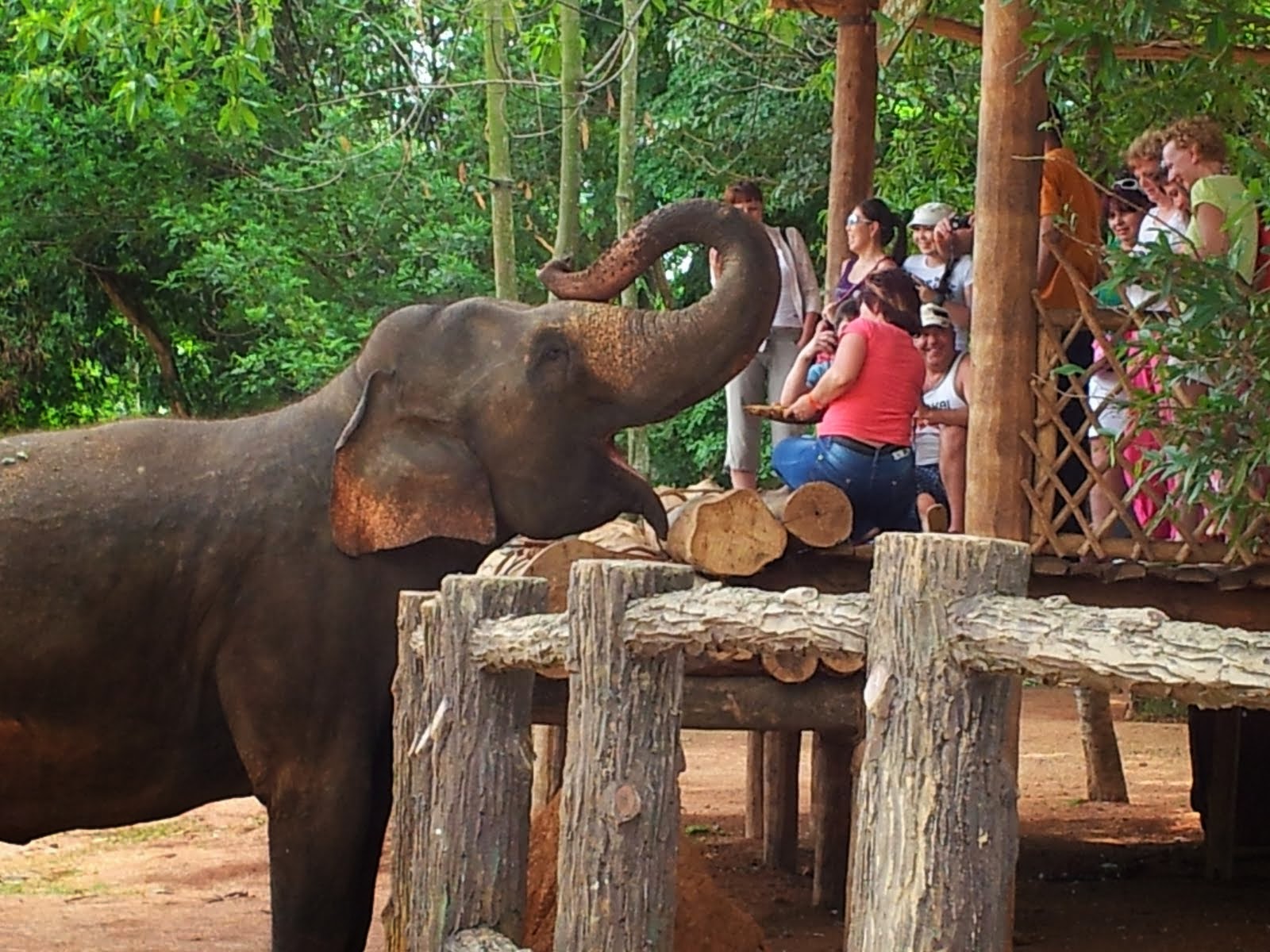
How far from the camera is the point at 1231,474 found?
16.2 feet

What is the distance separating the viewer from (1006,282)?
620 centimetres

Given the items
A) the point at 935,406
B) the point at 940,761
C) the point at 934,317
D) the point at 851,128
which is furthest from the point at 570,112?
the point at 940,761

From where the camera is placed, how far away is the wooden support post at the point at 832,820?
8227mm

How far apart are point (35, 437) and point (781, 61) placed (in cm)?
966

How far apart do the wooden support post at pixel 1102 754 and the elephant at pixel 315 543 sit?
6.29m

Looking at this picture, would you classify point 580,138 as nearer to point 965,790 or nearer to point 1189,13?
point 1189,13

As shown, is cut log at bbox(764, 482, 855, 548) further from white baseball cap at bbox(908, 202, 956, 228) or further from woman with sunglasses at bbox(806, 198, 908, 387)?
white baseball cap at bbox(908, 202, 956, 228)

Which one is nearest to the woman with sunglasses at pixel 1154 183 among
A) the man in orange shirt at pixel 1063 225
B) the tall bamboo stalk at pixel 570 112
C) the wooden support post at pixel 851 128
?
the man in orange shirt at pixel 1063 225

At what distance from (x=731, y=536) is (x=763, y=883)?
3267 mm

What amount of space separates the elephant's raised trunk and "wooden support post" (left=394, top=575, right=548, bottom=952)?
1.47 metres

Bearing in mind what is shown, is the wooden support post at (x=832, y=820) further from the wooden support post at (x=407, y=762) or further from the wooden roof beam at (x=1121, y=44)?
the wooden support post at (x=407, y=762)

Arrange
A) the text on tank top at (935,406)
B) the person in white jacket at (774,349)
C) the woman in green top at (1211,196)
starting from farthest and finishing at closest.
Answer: the person in white jacket at (774,349) → the text on tank top at (935,406) → the woman in green top at (1211,196)

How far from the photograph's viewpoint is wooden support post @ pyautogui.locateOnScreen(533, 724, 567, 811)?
29.3 ft

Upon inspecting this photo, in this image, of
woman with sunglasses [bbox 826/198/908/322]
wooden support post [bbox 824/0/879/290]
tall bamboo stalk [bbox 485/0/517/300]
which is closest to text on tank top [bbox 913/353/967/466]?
woman with sunglasses [bbox 826/198/908/322]
